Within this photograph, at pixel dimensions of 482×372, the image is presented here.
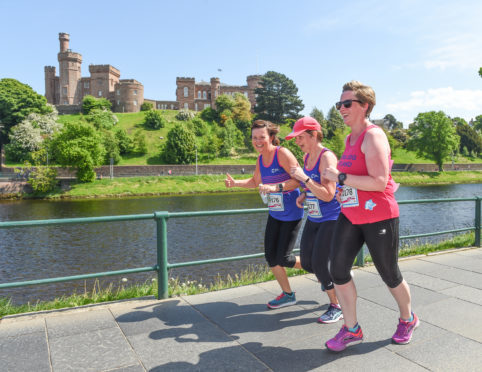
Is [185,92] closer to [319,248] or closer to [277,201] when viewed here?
[277,201]

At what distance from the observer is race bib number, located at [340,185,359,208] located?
2.90 meters

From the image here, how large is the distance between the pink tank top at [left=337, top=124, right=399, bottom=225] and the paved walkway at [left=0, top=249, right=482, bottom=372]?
3.64ft

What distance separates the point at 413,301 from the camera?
163 inches

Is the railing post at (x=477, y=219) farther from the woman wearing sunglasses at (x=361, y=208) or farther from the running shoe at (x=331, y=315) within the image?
the woman wearing sunglasses at (x=361, y=208)

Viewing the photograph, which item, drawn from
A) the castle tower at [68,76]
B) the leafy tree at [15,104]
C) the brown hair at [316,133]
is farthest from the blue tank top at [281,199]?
the castle tower at [68,76]

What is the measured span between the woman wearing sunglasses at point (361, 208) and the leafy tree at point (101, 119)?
72.9 metres

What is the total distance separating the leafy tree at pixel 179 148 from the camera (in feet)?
201

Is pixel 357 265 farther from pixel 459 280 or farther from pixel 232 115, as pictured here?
pixel 232 115

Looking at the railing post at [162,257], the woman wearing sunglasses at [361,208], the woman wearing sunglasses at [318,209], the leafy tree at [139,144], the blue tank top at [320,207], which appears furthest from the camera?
the leafy tree at [139,144]

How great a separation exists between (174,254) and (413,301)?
1241cm

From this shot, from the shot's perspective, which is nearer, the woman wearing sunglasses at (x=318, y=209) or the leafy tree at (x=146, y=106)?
the woman wearing sunglasses at (x=318, y=209)

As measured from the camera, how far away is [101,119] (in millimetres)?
73000

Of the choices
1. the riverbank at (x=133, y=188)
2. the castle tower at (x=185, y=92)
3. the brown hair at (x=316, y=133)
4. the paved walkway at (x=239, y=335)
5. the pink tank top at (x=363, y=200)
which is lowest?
the riverbank at (x=133, y=188)

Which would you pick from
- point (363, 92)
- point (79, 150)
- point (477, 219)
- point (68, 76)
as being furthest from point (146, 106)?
point (363, 92)
